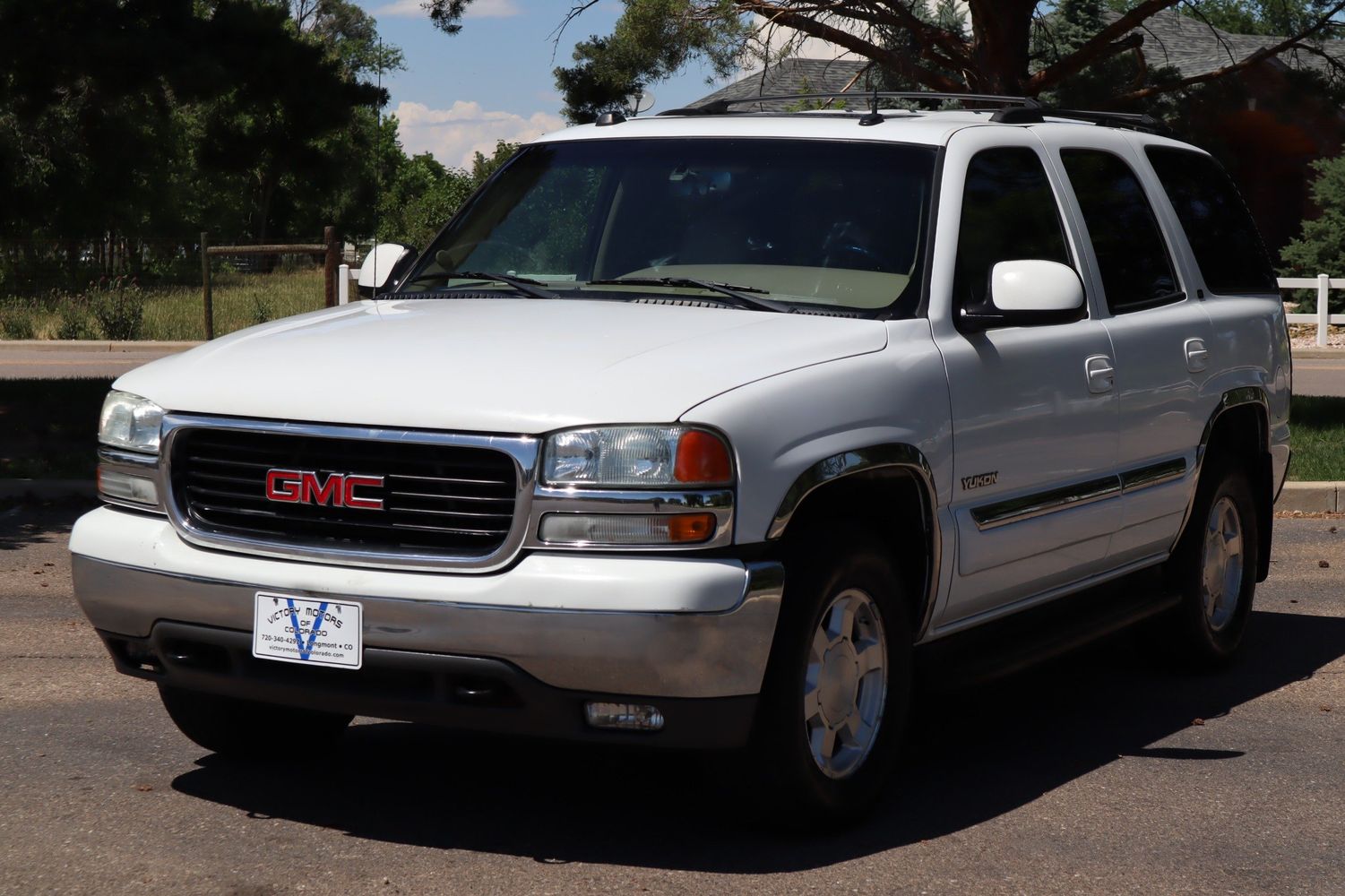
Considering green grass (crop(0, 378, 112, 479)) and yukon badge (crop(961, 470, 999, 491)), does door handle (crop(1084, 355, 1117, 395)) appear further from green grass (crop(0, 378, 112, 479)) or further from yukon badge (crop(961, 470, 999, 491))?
green grass (crop(0, 378, 112, 479))

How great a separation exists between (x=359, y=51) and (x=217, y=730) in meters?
96.3

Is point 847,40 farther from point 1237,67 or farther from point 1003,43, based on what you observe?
point 1237,67

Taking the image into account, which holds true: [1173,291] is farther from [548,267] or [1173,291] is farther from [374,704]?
[374,704]

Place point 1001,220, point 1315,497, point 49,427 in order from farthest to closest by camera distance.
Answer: point 49,427
point 1315,497
point 1001,220

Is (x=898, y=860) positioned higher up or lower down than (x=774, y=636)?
lower down

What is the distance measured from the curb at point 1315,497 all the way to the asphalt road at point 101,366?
8437 millimetres

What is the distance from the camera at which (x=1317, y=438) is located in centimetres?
1462

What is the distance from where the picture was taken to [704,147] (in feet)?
20.1

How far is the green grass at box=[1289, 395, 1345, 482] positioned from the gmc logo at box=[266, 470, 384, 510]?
7.12m

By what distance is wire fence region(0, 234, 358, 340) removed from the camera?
89.8 feet

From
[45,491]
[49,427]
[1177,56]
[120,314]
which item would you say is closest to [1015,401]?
[45,491]

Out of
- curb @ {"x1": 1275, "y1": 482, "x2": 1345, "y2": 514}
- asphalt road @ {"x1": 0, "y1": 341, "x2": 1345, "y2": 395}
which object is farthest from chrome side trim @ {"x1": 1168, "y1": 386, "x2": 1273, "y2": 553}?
asphalt road @ {"x1": 0, "y1": 341, "x2": 1345, "y2": 395}

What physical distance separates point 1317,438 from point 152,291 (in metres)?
19.8

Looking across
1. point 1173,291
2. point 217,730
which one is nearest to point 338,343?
point 217,730
